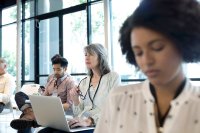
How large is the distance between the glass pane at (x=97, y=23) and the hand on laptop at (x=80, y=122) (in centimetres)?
289

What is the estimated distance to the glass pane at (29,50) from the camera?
6465 mm

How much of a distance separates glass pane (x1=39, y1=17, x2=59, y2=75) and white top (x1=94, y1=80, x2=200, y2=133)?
4941 millimetres

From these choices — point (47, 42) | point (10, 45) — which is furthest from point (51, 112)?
point (10, 45)

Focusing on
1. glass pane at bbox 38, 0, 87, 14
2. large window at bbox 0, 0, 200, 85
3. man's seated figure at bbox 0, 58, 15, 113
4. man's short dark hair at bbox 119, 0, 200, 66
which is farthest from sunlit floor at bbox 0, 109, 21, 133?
man's short dark hair at bbox 119, 0, 200, 66

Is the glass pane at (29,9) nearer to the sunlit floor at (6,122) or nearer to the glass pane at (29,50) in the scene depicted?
the glass pane at (29,50)

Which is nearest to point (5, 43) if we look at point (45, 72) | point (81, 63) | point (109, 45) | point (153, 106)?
point (45, 72)

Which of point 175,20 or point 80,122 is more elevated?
point 175,20

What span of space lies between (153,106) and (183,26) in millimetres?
275

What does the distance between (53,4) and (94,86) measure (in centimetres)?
411

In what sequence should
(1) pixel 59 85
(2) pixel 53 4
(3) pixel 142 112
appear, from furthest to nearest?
(2) pixel 53 4
(1) pixel 59 85
(3) pixel 142 112

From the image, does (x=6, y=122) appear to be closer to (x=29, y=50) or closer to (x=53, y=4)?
(x=29, y=50)

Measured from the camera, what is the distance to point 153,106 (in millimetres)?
894

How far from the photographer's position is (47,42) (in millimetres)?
6121

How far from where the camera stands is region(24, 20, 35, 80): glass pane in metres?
6.46
